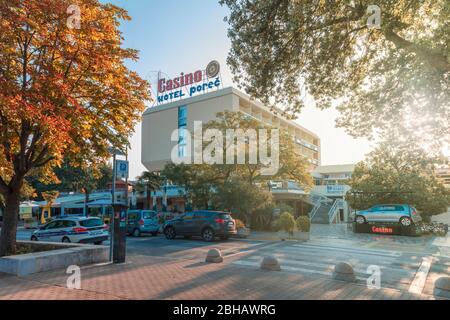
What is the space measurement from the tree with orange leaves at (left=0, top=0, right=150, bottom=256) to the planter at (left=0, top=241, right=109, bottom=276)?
1368mm

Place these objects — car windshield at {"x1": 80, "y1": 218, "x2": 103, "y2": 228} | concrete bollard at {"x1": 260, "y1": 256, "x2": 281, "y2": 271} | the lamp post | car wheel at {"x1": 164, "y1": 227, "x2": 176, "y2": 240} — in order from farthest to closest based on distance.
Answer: car wheel at {"x1": 164, "y1": 227, "x2": 176, "y2": 240} < car windshield at {"x1": 80, "y1": 218, "x2": 103, "y2": 228} < the lamp post < concrete bollard at {"x1": 260, "y1": 256, "x2": 281, "y2": 271}

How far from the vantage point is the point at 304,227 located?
18562 mm

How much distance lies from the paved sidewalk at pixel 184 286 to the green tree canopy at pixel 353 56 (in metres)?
6.61

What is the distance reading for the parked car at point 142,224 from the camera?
21734 millimetres

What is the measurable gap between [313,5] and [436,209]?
2240 centimetres

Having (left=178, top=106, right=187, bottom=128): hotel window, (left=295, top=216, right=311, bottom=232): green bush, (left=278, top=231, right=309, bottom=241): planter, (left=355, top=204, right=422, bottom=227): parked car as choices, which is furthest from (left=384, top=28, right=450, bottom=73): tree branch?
(left=178, top=106, right=187, bottom=128): hotel window

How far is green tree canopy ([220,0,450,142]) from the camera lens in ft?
34.0

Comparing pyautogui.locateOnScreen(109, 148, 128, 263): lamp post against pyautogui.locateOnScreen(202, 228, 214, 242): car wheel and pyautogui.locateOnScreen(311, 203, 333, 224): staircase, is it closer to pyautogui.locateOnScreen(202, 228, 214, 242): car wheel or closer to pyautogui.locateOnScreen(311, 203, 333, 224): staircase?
pyautogui.locateOnScreen(202, 228, 214, 242): car wheel

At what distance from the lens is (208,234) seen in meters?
18.2

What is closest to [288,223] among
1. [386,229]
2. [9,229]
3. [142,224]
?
[386,229]

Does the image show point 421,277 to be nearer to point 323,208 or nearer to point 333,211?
point 333,211

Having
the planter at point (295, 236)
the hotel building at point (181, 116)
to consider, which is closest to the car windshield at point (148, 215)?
the planter at point (295, 236)

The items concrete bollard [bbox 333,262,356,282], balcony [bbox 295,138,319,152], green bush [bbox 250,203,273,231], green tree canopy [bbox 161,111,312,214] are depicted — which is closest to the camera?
concrete bollard [bbox 333,262,356,282]

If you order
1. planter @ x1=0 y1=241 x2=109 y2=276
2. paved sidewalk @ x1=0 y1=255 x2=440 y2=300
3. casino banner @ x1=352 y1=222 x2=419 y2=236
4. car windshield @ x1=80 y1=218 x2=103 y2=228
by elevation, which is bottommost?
casino banner @ x1=352 y1=222 x2=419 y2=236
